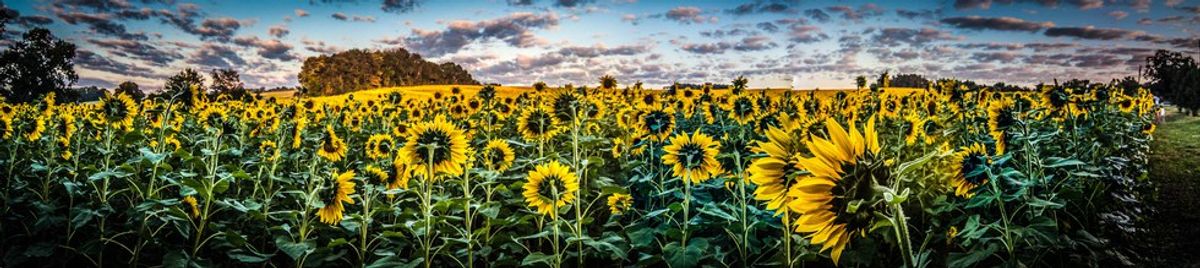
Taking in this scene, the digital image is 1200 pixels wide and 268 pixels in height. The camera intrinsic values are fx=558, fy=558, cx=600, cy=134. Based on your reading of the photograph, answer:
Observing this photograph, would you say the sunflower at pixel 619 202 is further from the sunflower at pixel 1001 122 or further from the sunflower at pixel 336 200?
the sunflower at pixel 1001 122

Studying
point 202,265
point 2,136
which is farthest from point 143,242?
point 2,136

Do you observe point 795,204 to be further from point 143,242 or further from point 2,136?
point 2,136

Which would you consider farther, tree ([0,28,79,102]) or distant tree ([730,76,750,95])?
tree ([0,28,79,102])

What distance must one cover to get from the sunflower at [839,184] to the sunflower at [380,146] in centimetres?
433

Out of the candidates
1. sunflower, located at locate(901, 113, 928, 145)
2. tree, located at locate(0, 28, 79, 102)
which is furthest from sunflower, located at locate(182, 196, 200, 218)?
tree, located at locate(0, 28, 79, 102)

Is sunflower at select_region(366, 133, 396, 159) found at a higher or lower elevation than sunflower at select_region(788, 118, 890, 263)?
lower

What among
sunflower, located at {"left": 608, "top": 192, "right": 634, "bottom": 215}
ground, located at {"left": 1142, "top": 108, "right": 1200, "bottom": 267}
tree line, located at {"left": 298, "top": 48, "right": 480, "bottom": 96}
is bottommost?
ground, located at {"left": 1142, "top": 108, "right": 1200, "bottom": 267}

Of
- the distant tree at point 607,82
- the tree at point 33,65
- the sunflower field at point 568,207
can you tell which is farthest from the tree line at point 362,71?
the sunflower field at point 568,207

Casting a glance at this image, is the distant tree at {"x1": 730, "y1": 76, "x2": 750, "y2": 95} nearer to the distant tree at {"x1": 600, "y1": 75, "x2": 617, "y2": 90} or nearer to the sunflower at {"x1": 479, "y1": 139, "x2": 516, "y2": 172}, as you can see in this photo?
the distant tree at {"x1": 600, "y1": 75, "x2": 617, "y2": 90}

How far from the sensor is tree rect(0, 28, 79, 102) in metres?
28.3

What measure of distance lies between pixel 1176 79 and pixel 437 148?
69.0 meters

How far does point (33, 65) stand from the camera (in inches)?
1135

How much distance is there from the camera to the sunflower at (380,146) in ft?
16.9

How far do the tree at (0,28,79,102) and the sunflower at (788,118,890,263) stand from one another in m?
39.0
